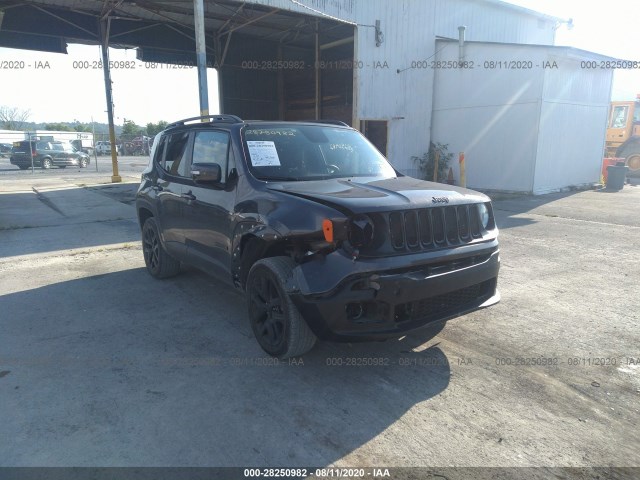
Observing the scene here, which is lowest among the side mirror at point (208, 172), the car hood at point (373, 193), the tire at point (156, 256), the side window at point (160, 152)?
the tire at point (156, 256)

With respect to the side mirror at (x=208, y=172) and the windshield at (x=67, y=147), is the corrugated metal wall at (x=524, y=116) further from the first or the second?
the windshield at (x=67, y=147)

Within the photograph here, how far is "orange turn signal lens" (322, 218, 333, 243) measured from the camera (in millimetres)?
3035

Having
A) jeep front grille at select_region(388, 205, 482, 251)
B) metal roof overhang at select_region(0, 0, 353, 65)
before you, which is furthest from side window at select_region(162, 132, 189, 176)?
metal roof overhang at select_region(0, 0, 353, 65)

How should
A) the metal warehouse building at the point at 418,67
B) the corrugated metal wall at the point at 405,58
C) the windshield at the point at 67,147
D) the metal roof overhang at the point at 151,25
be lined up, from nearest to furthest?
the metal warehouse building at the point at 418,67 → the corrugated metal wall at the point at 405,58 → the metal roof overhang at the point at 151,25 → the windshield at the point at 67,147

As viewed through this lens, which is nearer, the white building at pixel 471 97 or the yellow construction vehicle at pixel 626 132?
the white building at pixel 471 97

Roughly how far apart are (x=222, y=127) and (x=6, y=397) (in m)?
2.84

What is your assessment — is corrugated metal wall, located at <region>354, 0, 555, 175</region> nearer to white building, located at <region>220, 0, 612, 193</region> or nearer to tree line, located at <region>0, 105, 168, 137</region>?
white building, located at <region>220, 0, 612, 193</region>

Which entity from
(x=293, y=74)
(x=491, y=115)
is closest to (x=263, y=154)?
→ (x=491, y=115)

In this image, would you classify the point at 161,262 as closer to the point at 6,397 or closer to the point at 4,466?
the point at 6,397

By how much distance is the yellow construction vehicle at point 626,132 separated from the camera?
837 inches

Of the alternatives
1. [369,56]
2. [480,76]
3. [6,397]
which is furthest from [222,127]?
[480,76]

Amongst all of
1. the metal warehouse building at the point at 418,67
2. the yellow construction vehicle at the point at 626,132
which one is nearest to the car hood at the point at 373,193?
the metal warehouse building at the point at 418,67

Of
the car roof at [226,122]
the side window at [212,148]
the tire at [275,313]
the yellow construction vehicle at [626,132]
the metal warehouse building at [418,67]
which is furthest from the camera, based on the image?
the yellow construction vehicle at [626,132]

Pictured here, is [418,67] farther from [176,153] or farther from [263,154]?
[263,154]
